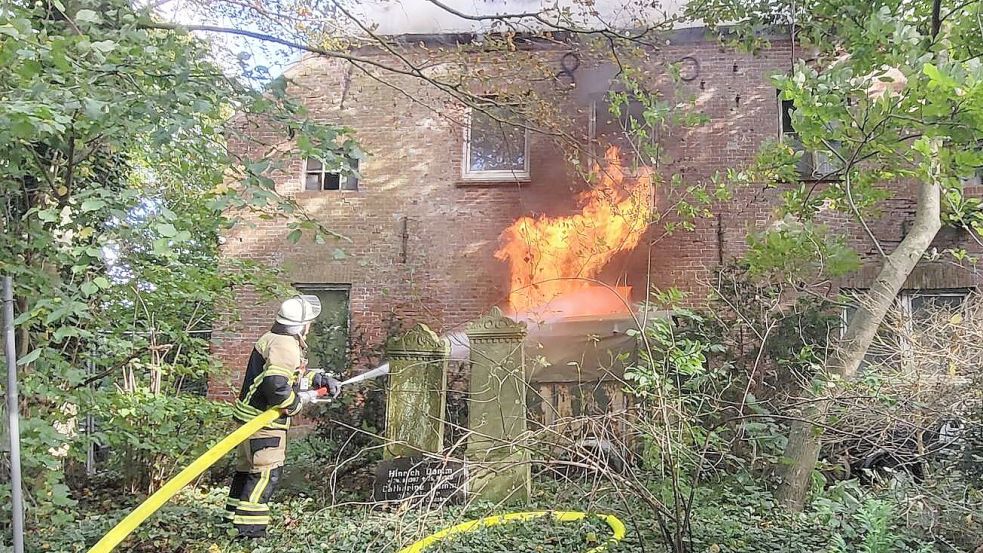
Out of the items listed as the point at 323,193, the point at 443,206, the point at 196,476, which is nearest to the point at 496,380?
the point at 196,476

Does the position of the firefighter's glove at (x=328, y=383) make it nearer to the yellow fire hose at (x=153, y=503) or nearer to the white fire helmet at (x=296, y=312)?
the white fire helmet at (x=296, y=312)

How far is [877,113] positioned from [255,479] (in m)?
5.09

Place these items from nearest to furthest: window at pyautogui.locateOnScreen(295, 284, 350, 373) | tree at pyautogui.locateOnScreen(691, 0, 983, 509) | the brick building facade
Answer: tree at pyautogui.locateOnScreen(691, 0, 983, 509)
window at pyautogui.locateOnScreen(295, 284, 350, 373)
the brick building facade

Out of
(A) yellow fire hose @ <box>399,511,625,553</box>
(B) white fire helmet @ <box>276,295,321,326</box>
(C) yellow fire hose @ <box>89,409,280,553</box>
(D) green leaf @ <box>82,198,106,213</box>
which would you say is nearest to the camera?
(D) green leaf @ <box>82,198,106,213</box>

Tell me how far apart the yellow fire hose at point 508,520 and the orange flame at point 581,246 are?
4506 mm

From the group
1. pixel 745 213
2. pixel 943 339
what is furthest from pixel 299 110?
pixel 745 213

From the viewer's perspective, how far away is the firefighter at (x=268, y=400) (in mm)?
5203

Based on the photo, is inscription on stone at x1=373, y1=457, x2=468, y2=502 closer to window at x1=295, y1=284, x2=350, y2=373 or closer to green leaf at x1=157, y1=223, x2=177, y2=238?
window at x1=295, y1=284, x2=350, y2=373

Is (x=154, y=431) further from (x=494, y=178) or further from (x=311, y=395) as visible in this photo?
(x=494, y=178)

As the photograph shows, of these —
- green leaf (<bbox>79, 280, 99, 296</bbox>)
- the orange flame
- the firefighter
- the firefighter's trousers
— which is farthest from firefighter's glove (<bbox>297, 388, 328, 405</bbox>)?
the orange flame

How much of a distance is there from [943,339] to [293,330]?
4.84 m

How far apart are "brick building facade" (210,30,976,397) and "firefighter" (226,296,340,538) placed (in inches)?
183

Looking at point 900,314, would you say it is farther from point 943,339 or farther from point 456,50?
point 456,50

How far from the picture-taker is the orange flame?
10.0 m
